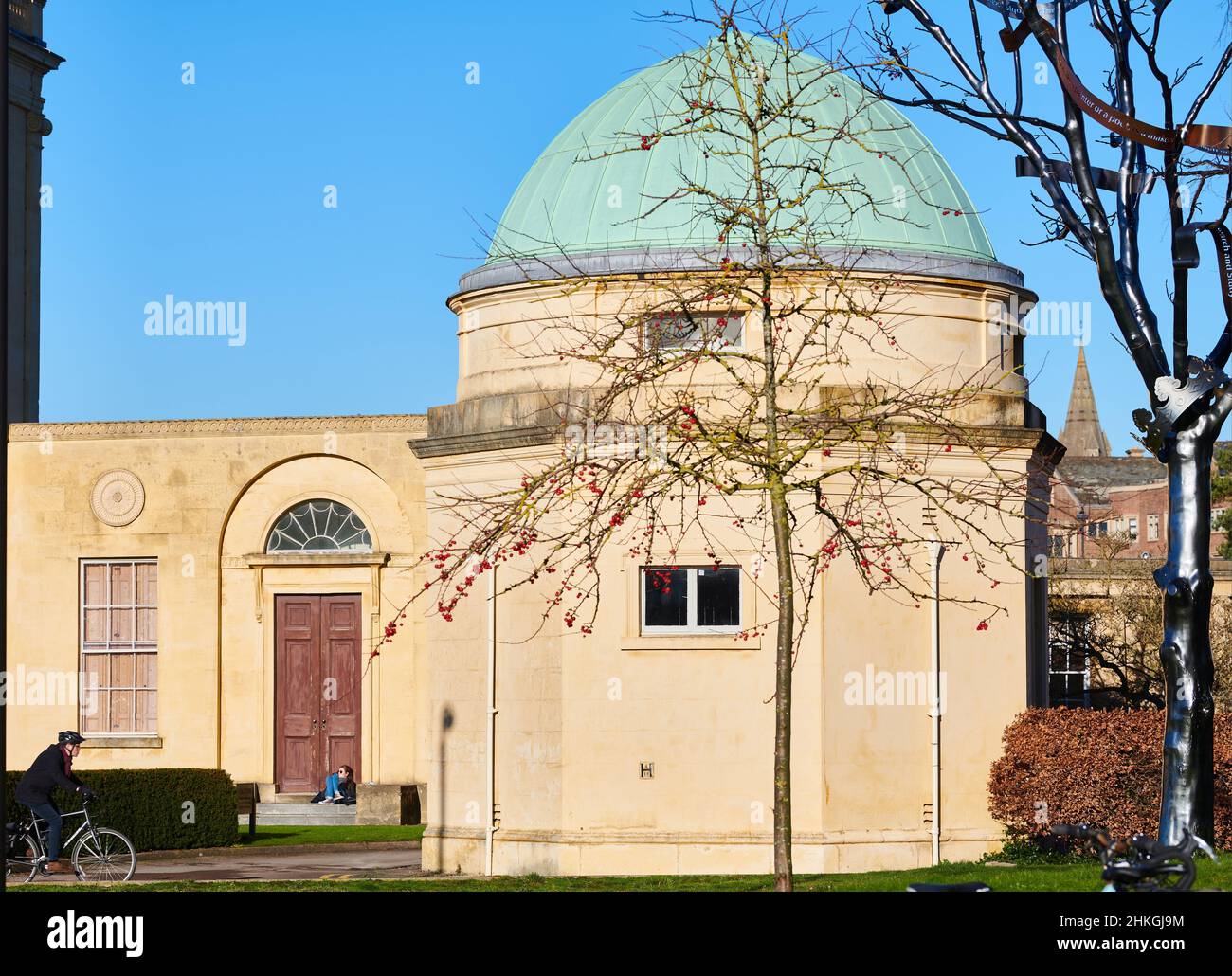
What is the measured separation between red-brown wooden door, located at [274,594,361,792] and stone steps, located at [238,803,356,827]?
43.3 inches

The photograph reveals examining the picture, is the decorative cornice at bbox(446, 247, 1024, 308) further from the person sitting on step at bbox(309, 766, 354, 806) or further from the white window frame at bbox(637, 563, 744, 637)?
the person sitting on step at bbox(309, 766, 354, 806)

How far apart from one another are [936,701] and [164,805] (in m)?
11.5

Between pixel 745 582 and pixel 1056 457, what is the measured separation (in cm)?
489

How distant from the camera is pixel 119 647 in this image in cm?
3278

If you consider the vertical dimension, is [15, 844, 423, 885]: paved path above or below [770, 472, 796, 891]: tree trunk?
below

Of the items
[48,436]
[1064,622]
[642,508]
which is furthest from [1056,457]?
[48,436]

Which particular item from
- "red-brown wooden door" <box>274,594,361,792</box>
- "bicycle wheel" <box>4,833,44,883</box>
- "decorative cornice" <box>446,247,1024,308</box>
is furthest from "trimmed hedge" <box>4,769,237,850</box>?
"decorative cornice" <box>446,247,1024,308</box>

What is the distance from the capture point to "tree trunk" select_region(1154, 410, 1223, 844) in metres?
17.5

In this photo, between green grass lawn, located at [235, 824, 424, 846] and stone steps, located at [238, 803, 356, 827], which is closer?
green grass lawn, located at [235, 824, 424, 846]

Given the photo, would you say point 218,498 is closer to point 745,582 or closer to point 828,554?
point 745,582

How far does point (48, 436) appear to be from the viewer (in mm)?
33062

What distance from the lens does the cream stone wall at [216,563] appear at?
31766mm

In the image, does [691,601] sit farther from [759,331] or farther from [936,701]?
[759,331]
